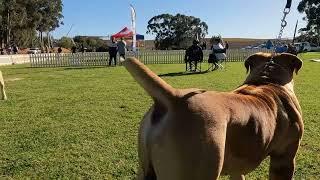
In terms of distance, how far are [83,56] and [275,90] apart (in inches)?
1281

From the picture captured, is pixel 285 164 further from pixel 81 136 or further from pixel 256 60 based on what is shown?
pixel 81 136

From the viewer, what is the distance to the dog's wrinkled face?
4.60 m

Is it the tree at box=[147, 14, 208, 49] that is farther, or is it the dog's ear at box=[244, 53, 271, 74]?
the tree at box=[147, 14, 208, 49]

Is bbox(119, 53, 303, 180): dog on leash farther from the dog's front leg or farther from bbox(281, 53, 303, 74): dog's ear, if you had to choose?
bbox(281, 53, 303, 74): dog's ear

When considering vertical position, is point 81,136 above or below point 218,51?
below

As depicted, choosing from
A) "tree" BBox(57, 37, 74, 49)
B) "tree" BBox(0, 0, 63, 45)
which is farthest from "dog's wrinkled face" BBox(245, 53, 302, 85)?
"tree" BBox(57, 37, 74, 49)

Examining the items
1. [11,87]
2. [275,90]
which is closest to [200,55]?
[11,87]

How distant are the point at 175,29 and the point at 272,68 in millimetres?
118657

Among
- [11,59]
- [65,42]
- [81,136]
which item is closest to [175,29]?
[65,42]

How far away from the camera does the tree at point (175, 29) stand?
11862 centimetres

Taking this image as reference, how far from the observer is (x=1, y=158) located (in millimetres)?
6883

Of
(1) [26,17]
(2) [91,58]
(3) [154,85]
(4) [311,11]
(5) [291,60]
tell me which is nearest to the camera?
(3) [154,85]

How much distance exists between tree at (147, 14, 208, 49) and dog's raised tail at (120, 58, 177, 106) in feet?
370

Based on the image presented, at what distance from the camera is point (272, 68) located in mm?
4699
